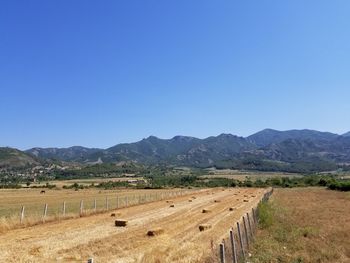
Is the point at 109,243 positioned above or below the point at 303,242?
above

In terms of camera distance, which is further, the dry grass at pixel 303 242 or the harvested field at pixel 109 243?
the dry grass at pixel 303 242

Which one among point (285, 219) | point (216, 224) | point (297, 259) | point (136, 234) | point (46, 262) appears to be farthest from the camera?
point (285, 219)

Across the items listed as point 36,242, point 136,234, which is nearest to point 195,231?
point 136,234

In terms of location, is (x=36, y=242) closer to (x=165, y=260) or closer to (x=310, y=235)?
(x=165, y=260)

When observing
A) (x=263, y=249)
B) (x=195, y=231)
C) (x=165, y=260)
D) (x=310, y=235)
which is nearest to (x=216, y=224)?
(x=195, y=231)

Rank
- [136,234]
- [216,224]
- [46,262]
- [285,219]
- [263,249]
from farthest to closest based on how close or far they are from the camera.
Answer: [285,219]
[216,224]
[136,234]
[263,249]
[46,262]

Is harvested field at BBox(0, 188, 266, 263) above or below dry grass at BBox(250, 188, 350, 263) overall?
above

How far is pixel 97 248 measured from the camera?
20062 millimetres

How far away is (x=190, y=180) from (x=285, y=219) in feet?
518

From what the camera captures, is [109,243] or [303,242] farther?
[303,242]

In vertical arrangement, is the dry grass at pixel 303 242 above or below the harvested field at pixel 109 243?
below

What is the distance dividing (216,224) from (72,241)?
38.9ft

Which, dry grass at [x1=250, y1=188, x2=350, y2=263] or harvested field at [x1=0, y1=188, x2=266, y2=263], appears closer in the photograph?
harvested field at [x1=0, y1=188, x2=266, y2=263]

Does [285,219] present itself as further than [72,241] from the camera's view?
Yes
